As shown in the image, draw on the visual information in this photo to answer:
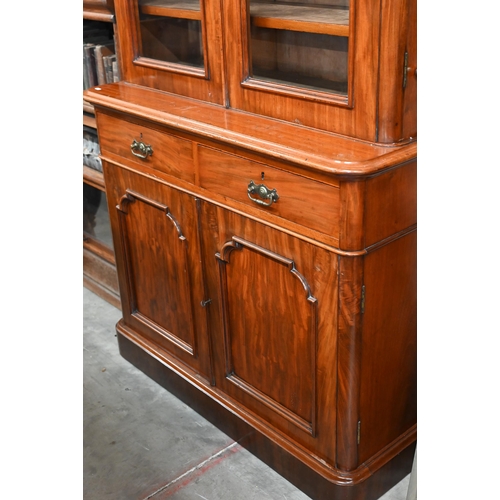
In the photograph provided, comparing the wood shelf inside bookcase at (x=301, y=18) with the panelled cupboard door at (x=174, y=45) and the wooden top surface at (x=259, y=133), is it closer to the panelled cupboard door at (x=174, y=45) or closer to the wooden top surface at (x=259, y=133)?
the panelled cupboard door at (x=174, y=45)

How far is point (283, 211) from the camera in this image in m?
1.64

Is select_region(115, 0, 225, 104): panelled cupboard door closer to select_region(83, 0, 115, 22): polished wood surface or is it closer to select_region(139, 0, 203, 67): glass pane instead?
select_region(139, 0, 203, 67): glass pane

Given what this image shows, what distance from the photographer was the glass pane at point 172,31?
1.93m

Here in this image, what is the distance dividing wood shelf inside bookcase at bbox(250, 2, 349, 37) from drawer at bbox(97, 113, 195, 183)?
42cm

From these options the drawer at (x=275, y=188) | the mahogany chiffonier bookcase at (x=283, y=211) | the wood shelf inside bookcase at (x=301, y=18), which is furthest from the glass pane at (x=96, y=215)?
the wood shelf inside bookcase at (x=301, y=18)

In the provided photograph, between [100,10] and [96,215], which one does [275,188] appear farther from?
[96,215]

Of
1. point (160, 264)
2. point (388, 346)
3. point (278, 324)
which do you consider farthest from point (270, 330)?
point (160, 264)

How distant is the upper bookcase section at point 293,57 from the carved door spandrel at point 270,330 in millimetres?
425

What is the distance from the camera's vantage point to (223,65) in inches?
72.7

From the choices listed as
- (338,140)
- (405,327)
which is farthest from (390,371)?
(338,140)
